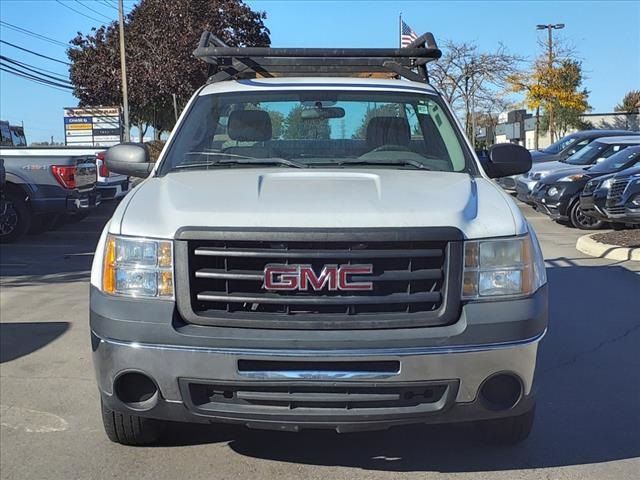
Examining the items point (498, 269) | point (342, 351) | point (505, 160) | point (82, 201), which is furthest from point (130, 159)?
point (82, 201)

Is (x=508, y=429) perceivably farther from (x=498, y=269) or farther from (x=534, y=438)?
(x=498, y=269)

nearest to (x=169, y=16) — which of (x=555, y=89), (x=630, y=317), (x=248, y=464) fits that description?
(x=555, y=89)

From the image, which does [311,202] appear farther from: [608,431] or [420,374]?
[608,431]

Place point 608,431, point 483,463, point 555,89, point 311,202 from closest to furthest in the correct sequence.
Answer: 1. point 311,202
2. point 483,463
3. point 608,431
4. point 555,89

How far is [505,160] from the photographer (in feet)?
15.3

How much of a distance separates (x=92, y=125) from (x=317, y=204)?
94.7 ft

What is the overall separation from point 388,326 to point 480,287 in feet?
1.51

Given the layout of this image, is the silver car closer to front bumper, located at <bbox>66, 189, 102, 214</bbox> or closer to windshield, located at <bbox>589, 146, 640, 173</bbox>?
windshield, located at <bbox>589, 146, 640, 173</bbox>

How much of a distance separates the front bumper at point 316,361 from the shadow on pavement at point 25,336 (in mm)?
3005

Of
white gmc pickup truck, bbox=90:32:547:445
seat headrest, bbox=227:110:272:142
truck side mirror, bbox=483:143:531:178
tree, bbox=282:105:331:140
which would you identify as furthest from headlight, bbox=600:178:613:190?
white gmc pickup truck, bbox=90:32:547:445

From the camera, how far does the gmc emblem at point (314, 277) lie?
3070mm

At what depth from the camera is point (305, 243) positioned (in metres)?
3.07

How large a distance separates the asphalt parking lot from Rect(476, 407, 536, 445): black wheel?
0.21 feet

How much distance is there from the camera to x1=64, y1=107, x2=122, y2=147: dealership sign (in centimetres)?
2989
